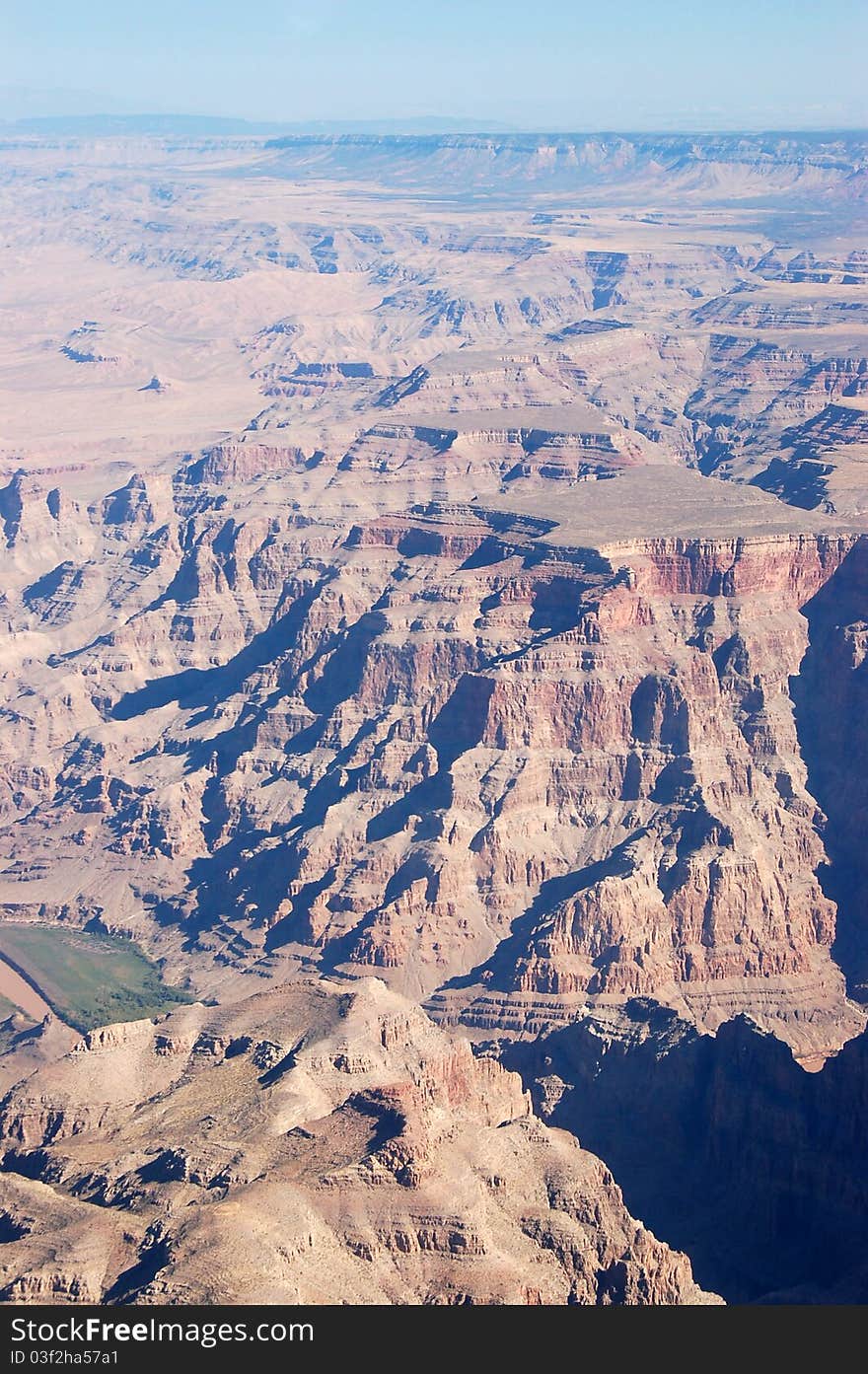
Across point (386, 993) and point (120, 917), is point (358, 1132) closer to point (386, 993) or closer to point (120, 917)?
point (386, 993)

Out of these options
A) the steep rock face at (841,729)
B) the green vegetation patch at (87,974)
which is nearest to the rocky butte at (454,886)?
the steep rock face at (841,729)

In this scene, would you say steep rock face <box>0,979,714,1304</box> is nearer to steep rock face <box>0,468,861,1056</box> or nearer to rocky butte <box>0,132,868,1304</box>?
rocky butte <box>0,132,868,1304</box>

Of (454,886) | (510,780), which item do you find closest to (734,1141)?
(454,886)

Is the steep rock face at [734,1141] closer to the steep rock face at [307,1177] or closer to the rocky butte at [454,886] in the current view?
the rocky butte at [454,886]

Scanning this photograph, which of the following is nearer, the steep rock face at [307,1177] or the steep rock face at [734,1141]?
the steep rock face at [307,1177]

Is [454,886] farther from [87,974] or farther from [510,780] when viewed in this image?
[87,974]

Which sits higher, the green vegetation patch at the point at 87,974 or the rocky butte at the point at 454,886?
the rocky butte at the point at 454,886
